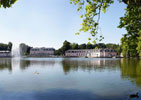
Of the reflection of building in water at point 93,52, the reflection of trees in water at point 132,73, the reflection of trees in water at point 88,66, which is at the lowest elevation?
the reflection of trees in water at point 88,66

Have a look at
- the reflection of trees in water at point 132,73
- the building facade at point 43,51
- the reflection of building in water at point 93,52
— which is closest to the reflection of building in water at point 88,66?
the reflection of trees in water at point 132,73

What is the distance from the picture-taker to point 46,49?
160 metres

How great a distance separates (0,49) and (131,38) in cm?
15684

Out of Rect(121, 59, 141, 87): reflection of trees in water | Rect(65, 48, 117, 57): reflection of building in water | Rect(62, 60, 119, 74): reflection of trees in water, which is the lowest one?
Rect(62, 60, 119, 74): reflection of trees in water

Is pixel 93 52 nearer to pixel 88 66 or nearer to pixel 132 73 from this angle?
pixel 88 66

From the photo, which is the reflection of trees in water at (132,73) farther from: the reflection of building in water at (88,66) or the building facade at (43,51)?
the building facade at (43,51)

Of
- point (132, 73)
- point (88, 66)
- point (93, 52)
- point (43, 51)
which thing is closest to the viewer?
point (132, 73)

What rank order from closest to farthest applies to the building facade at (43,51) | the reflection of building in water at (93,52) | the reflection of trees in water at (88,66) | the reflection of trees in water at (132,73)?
the reflection of trees in water at (132,73)
the reflection of trees in water at (88,66)
the reflection of building in water at (93,52)
the building facade at (43,51)

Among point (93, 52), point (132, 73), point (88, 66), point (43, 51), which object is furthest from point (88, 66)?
point (43, 51)

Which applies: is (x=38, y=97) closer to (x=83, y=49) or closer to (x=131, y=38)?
(x=131, y=38)

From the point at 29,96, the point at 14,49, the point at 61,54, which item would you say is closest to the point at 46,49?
the point at 61,54

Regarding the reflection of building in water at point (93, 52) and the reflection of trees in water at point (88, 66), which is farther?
the reflection of building in water at point (93, 52)

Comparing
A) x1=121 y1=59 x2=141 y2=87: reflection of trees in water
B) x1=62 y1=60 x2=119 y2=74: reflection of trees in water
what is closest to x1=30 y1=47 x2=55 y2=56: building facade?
x1=62 y1=60 x2=119 y2=74: reflection of trees in water

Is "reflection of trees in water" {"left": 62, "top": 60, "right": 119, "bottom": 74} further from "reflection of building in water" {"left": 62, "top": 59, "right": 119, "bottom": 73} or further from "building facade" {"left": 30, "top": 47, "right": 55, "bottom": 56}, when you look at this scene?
"building facade" {"left": 30, "top": 47, "right": 55, "bottom": 56}
